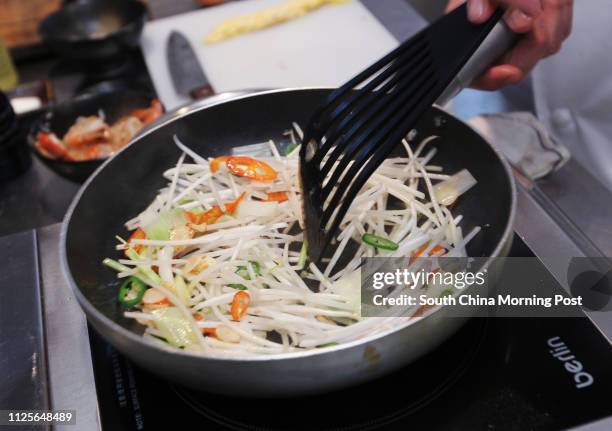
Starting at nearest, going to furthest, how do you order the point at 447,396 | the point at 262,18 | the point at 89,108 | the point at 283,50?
the point at 447,396 → the point at 89,108 → the point at 283,50 → the point at 262,18

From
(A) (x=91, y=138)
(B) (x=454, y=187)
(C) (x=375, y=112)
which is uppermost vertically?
(C) (x=375, y=112)

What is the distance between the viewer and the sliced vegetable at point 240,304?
39.1 inches

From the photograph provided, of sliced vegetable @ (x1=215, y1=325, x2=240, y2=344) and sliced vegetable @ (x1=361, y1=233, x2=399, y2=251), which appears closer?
sliced vegetable @ (x1=215, y1=325, x2=240, y2=344)

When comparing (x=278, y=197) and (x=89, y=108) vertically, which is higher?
(x=278, y=197)

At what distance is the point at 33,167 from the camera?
1900 mm

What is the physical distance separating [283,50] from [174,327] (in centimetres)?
140

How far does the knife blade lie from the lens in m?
1.90

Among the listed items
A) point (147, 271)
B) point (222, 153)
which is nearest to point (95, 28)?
point (222, 153)

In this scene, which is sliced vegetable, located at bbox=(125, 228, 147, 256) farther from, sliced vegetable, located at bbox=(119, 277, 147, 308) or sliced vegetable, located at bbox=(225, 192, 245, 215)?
sliced vegetable, located at bbox=(225, 192, 245, 215)

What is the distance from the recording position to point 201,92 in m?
1.88

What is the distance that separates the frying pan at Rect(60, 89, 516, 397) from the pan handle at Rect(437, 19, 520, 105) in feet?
0.32

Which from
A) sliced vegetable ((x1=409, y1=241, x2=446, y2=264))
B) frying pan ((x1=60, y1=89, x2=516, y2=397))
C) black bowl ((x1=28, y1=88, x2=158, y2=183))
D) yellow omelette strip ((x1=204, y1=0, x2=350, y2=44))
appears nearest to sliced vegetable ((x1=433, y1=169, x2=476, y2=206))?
frying pan ((x1=60, y1=89, x2=516, y2=397))

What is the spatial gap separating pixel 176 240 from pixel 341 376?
0.48 m

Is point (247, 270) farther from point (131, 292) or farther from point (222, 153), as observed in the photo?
point (222, 153)
